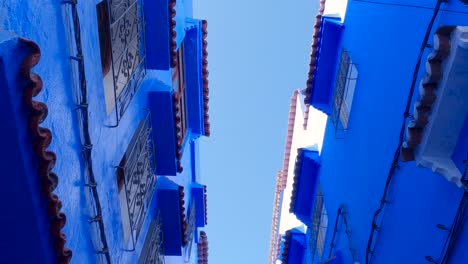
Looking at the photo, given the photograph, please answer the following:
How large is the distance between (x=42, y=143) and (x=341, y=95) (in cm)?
641

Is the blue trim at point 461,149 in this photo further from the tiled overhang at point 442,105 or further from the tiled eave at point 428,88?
the tiled eave at point 428,88

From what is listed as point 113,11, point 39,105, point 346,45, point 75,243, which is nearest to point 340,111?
point 346,45

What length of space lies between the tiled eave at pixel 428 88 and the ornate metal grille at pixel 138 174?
363 cm

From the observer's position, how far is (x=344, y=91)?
8.82 metres

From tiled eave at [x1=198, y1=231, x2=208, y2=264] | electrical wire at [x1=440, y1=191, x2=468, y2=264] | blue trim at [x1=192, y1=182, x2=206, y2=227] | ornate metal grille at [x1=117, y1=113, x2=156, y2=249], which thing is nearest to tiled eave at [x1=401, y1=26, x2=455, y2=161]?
electrical wire at [x1=440, y1=191, x2=468, y2=264]

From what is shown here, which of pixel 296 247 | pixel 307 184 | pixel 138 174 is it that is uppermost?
pixel 138 174

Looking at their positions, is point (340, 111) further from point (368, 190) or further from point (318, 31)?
point (368, 190)

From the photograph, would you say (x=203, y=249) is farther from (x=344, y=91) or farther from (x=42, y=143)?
(x=42, y=143)

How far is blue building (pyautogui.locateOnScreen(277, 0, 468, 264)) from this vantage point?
4152 mm

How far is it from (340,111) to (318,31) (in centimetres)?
183

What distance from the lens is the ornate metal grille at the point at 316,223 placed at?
10734 mm

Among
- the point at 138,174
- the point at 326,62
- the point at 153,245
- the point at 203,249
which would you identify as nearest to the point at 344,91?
the point at 326,62

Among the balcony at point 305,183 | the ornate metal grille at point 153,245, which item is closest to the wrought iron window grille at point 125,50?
the ornate metal grille at point 153,245

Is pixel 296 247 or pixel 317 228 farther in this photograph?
pixel 296 247
